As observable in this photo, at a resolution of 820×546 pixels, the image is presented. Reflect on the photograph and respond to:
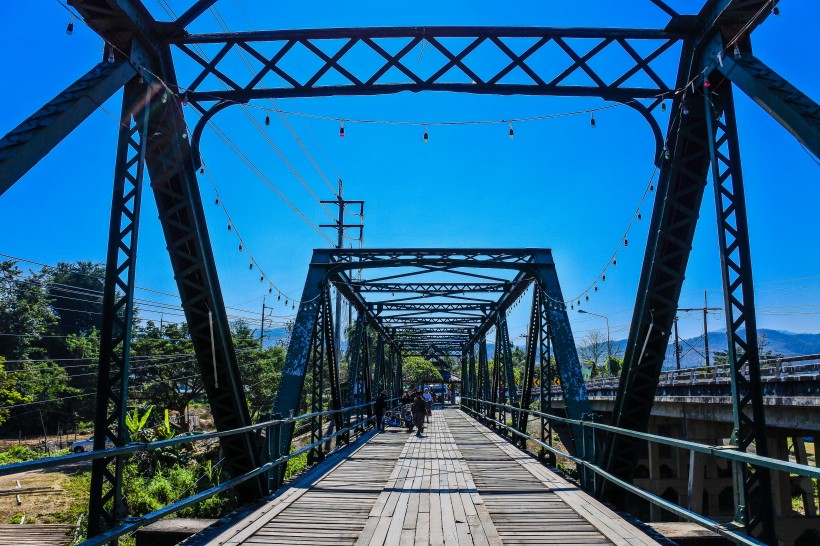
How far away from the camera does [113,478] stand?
5129 millimetres

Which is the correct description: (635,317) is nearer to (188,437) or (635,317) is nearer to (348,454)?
(188,437)

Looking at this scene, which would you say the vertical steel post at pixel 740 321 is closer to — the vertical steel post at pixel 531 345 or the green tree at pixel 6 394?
the vertical steel post at pixel 531 345

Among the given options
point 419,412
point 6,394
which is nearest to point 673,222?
point 419,412

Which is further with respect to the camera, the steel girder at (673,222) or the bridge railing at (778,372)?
the bridge railing at (778,372)

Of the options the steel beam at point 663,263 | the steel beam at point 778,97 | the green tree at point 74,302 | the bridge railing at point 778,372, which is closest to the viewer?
the steel beam at point 778,97

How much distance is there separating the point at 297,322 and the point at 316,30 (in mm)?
6315

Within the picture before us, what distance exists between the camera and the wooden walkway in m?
5.61

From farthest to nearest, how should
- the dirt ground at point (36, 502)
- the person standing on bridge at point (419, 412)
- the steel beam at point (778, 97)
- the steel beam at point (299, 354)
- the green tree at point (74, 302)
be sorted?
the green tree at point (74, 302) → the dirt ground at point (36, 502) → the person standing on bridge at point (419, 412) → the steel beam at point (299, 354) → the steel beam at point (778, 97)

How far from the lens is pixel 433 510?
6.89 m

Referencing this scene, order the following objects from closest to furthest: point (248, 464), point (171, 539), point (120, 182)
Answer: point (171, 539), point (120, 182), point (248, 464)

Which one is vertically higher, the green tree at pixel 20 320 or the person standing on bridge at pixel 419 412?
the green tree at pixel 20 320

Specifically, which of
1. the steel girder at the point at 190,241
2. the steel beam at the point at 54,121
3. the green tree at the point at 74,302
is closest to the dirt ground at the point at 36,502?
the steel girder at the point at 190,241

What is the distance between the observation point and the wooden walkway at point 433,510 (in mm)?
5605

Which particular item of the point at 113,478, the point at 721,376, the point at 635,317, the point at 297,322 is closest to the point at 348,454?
the point at 297,322
